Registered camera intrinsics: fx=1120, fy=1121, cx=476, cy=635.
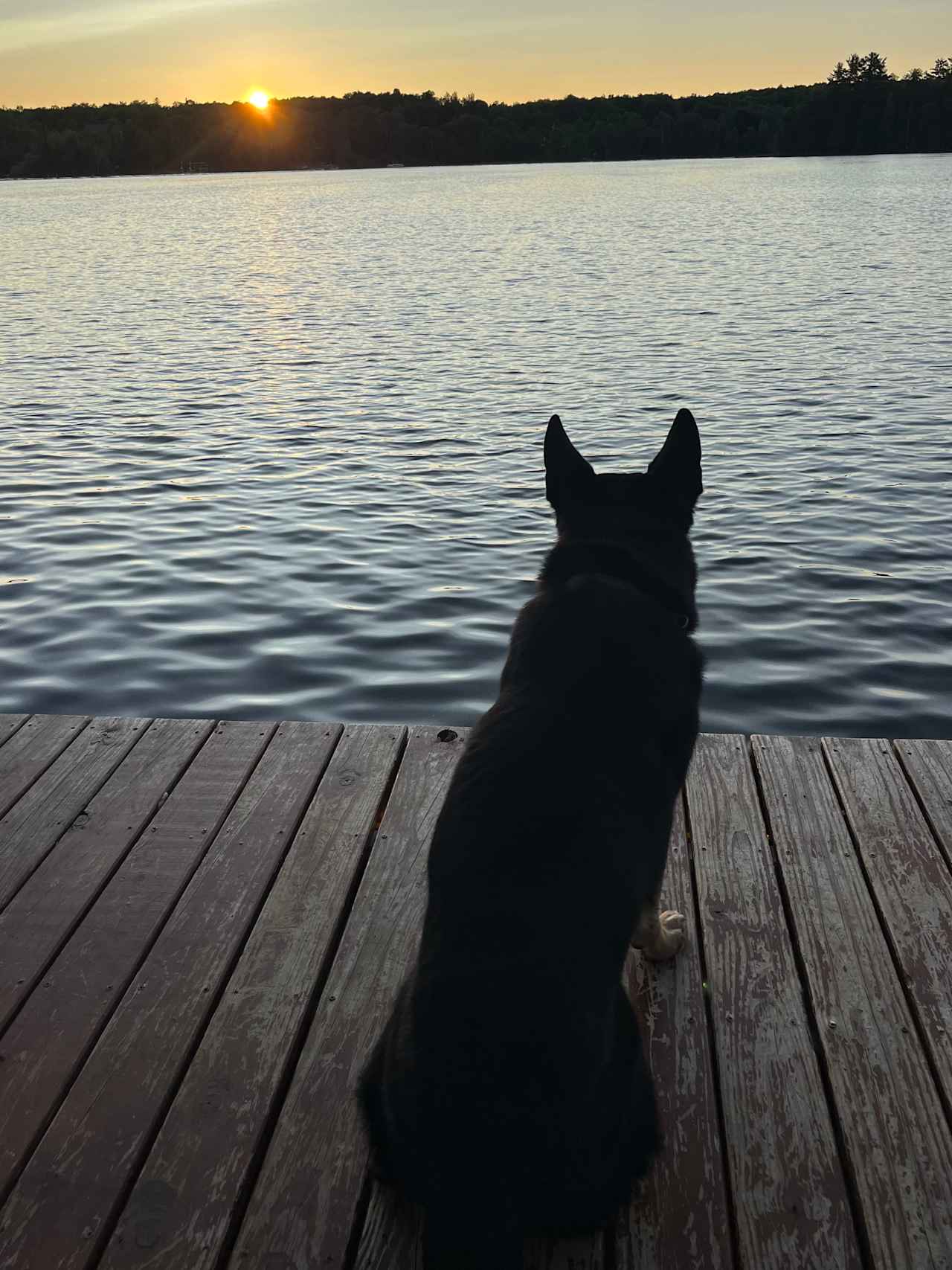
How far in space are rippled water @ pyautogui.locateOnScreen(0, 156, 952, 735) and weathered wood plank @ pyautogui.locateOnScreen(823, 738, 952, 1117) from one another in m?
1.74

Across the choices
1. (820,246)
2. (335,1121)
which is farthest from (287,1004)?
(820,246)

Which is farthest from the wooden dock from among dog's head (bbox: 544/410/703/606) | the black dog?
dog's head (bbox: 544/410/703/606)

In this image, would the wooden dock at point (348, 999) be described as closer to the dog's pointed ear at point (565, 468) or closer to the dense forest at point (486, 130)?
the dog's pointed ear at point (565, 468)

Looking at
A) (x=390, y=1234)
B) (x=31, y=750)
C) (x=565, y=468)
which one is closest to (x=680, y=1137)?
(x=390, y=1234)

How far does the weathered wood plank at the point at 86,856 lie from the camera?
11.0ft

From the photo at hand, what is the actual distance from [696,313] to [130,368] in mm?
10729

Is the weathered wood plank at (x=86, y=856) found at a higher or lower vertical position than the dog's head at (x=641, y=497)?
lower

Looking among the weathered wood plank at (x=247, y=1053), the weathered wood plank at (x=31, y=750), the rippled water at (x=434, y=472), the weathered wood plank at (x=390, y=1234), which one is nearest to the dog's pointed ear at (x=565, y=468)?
the weathered wood plank at (x=247, y=1053)

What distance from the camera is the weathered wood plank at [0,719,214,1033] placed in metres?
3.35

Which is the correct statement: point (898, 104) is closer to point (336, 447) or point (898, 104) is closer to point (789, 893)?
point (336, 447)

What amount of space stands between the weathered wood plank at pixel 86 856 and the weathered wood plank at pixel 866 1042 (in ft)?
7.36

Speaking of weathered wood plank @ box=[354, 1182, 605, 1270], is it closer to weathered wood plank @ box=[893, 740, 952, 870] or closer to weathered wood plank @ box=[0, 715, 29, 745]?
weathered wood plank @ box=[893, 740, 952, 870]

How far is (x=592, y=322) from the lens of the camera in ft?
68.7

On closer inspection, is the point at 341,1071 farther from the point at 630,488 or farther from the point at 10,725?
the point at 10,725
